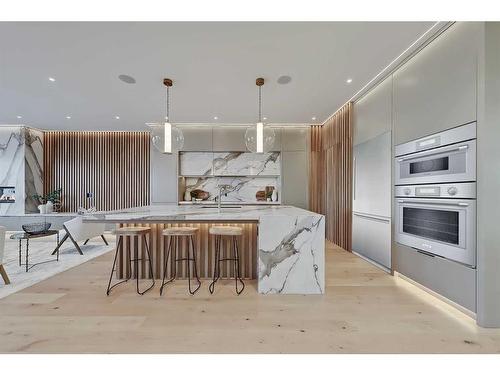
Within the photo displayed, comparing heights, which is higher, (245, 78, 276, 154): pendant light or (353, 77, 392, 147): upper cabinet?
(353, 77, 392, 147): upper cabinet

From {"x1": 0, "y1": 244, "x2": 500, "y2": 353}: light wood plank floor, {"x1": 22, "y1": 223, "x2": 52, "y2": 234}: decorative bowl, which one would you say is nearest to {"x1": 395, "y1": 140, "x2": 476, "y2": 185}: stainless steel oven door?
{"x1": 0, "y1": 244, "x2": 500, "y2": 353}: light wood plank floor

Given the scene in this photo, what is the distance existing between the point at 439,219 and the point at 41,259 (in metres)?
5.75

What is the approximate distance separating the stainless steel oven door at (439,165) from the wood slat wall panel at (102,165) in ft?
19.4

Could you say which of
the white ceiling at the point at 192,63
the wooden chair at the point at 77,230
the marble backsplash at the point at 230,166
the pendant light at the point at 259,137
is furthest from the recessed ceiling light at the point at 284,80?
the wooden chair at the point at 77,230

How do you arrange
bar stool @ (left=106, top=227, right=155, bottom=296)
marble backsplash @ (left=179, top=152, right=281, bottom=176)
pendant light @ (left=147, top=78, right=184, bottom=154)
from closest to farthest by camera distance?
bar stool @ (left=106, top=227, right=155, bottom=296)
pendant light @ (left=147, top=78, right=184, bottom=154)
marble backsplash @ (left=179, top=152, right=281, bottom=176)

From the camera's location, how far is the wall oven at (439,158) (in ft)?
7.01

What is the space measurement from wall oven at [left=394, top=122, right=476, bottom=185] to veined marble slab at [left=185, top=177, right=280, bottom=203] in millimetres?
3450

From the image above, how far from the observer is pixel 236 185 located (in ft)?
20.4

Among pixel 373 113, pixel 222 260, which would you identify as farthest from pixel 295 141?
pixel 222 260

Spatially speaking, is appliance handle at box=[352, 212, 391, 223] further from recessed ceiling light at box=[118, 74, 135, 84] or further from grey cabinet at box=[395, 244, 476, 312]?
recessed ceiling light at box=[118, 74, 135, 84]

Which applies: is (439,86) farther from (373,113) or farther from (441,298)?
(441,298)

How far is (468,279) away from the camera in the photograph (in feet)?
7.04

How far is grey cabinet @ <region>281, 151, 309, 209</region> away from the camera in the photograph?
19.1ft

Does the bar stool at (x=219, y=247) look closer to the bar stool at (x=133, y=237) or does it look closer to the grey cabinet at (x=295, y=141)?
the bar stool at (x=133, y=237)
